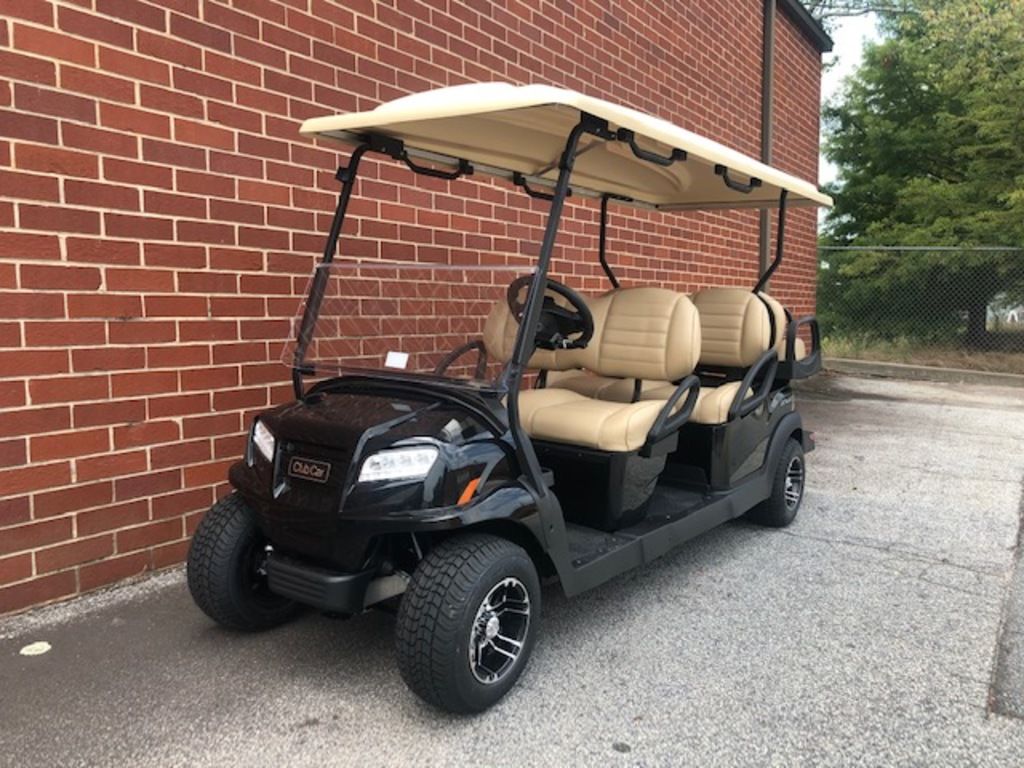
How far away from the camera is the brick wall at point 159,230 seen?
9.36ft

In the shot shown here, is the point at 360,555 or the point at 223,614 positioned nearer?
the point at 360,555

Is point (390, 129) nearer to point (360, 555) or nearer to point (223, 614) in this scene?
point (360, 555)

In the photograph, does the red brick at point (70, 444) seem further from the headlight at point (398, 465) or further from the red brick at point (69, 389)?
the headlight at point (398, 465)

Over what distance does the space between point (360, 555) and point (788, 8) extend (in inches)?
371

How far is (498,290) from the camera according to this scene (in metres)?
2.88

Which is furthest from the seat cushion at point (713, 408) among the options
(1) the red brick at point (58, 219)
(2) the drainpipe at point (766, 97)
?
(2) the drainpipe at point (766, 97)

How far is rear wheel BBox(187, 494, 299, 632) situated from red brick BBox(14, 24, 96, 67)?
5.70ft

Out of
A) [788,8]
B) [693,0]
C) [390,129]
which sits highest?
[788,8]

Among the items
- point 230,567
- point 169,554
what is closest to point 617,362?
point 230,567

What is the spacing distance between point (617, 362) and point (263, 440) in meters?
1.74

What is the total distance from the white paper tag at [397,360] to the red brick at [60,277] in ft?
3.90

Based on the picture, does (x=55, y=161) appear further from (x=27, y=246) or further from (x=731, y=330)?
(x=731, y=330)

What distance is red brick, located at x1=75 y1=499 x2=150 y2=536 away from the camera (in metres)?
3.08

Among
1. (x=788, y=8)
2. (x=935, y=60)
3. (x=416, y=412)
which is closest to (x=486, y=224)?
(x=416, y=412)
